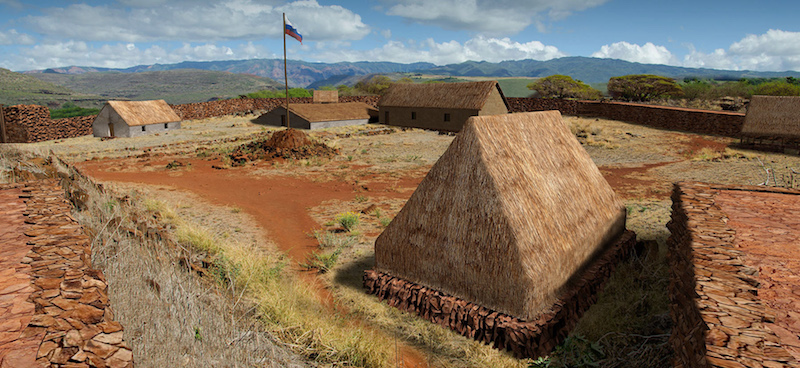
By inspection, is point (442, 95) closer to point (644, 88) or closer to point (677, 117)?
point (677, 117)

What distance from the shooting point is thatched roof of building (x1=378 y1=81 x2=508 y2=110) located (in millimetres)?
33250

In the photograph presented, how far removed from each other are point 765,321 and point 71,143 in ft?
121

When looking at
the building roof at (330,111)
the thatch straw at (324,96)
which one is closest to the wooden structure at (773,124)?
the building roof at (330,111)

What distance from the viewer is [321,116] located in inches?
1459

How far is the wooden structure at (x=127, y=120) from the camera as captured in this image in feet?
106

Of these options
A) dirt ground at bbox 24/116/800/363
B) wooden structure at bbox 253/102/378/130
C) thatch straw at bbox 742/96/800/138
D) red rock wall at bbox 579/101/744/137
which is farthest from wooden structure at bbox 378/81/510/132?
thatch straw at bbox 742/96/800/138

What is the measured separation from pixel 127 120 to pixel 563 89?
62571 mm

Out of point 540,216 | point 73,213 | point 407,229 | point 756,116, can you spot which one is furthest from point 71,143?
point 756,116

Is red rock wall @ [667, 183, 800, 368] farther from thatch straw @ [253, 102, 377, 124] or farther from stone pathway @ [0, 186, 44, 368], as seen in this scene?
thatch straw @ [253, 102, 377, 124]

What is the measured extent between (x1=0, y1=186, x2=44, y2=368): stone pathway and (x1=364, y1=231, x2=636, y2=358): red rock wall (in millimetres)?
4811

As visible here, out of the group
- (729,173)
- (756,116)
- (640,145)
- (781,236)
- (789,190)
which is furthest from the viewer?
(640,145)

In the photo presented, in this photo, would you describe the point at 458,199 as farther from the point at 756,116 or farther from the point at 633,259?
the point at 756,116

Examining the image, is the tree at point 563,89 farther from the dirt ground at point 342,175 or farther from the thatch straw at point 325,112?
the thatch straw at point 325,112

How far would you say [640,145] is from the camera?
86.1ft
